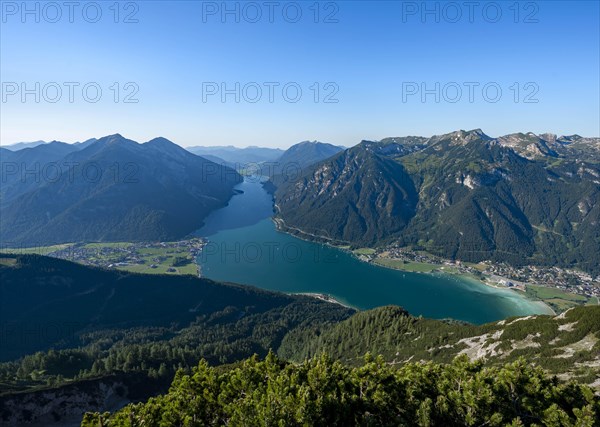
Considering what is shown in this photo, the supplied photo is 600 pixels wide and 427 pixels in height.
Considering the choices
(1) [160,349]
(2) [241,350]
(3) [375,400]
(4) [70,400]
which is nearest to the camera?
(3) [375,400]

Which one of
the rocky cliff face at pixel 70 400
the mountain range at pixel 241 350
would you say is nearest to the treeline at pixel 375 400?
the mountain range at pixel 241 350

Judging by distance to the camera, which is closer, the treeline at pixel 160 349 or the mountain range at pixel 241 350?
the mountain range at pixel 241 350

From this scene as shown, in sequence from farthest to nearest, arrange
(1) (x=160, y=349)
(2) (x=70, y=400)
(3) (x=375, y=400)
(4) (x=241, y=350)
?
(4) (x=241, y=350) < (1) (x=160, y=349) < (2) (x=70, y=400) < (3) (x=375, y=400)

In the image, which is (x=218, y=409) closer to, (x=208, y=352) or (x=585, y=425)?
(x=585, y=425)

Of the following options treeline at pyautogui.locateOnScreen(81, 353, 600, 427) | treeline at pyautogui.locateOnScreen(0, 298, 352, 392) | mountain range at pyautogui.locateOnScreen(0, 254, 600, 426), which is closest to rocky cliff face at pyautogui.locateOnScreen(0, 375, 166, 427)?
mountain range at pyautogui.locateOnScreen(0, 254, 600, 426)

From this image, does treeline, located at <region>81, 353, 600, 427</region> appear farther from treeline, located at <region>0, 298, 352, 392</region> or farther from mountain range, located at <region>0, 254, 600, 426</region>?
treeline, located at <region>0, 298, 352, 392</region>

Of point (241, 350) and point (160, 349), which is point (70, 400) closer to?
point (160, 349)

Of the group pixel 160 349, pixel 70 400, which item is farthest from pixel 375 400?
pixel 160 349

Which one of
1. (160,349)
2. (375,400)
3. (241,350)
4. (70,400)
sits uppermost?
(375,400)

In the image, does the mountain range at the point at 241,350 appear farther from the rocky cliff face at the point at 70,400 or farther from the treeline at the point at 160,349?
the treeline at the point at 160,349
